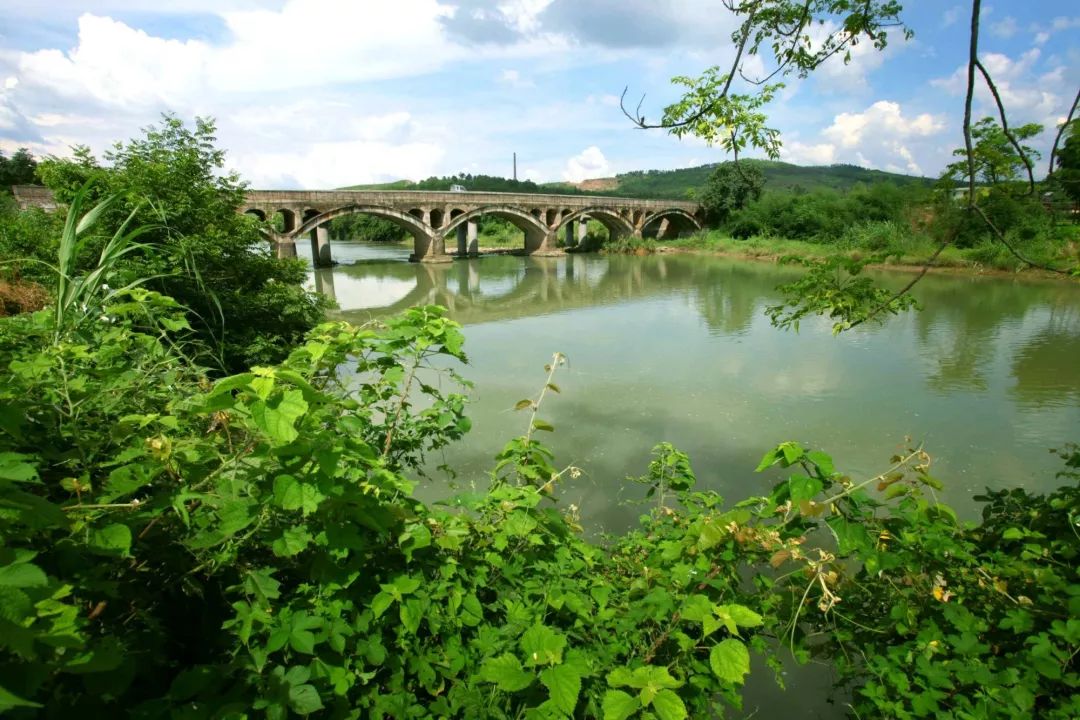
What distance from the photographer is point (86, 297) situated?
2.13 metres

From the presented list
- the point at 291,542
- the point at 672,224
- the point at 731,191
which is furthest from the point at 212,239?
the point at 672,224

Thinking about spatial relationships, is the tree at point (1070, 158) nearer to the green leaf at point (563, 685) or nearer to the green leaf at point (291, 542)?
the green leaf at point (563, 685)

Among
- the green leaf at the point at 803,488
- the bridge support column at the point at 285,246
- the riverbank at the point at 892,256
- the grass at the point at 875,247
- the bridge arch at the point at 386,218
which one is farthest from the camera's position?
the bridge arch at the point at 386,218

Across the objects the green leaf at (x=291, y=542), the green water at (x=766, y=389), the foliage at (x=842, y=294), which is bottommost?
the green water at (x=766, y=389)

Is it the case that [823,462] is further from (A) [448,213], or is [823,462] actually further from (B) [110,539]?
(A) [448,213]

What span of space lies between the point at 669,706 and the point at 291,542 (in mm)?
918

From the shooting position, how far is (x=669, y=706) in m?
1.20

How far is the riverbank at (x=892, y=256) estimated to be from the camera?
18.0m

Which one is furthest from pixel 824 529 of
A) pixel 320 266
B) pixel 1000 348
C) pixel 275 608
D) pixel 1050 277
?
pixel 320 266

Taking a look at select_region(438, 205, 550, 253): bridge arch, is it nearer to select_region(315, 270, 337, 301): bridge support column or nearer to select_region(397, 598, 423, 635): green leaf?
select_region(315, 270, 337, 301): bridge support column

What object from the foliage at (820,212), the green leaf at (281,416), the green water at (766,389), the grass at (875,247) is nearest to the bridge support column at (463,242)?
the grass at (875,247)

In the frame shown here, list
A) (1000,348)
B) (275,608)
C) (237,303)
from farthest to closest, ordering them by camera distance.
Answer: (1000,348)
(237,303)
(275,608)

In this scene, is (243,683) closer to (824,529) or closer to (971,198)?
(971,198)

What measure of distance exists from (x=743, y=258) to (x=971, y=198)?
27.1m
